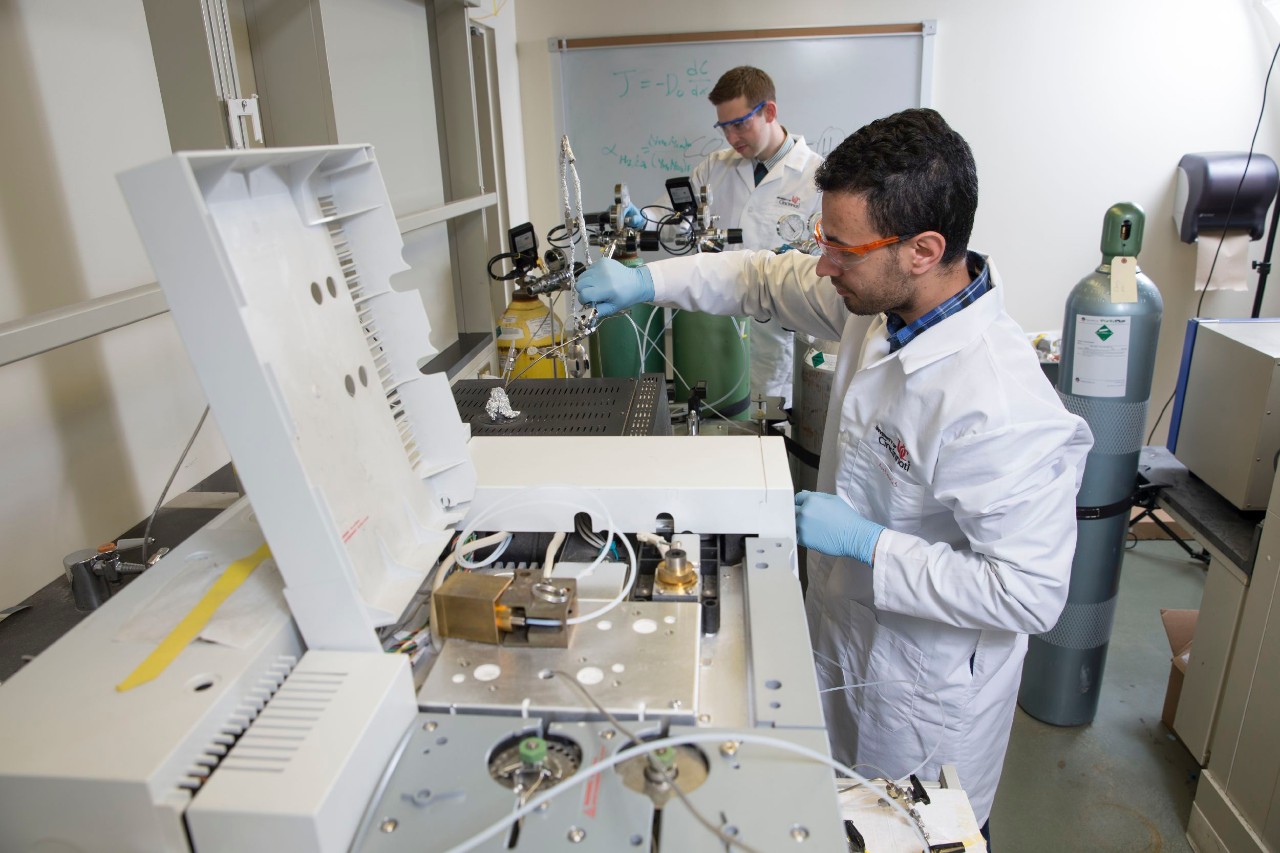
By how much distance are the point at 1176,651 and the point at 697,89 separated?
2.57 metres

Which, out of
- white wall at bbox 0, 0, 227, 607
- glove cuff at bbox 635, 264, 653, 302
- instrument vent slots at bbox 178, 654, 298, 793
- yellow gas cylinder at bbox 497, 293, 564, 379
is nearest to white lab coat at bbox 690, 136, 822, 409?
yellow gas cylinder at bbox 497, 293, 564, 379

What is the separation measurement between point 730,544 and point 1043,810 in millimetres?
1466

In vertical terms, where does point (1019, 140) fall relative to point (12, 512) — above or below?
above

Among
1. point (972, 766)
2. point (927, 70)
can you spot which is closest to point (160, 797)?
point (972, 766)

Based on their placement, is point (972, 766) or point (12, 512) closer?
point (12, 512)

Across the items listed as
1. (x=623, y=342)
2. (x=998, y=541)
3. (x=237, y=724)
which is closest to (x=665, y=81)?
(x=623, y=342)

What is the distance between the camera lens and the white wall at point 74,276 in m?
1.05

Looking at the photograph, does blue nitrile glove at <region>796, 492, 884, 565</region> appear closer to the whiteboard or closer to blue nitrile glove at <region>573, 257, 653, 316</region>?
blue nitrile glove at <region>573, 257, 653, 316</region>

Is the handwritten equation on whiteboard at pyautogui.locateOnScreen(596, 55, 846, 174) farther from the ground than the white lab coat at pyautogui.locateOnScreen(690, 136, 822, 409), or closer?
farther from the ground

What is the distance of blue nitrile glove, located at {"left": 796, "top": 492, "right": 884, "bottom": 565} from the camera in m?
1.14

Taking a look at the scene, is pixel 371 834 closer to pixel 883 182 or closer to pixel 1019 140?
pixel 883 182

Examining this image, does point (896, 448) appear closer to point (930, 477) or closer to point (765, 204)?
point (930, 477)

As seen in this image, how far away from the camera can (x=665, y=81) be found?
10.7 feet

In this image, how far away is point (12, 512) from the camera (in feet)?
3.47
